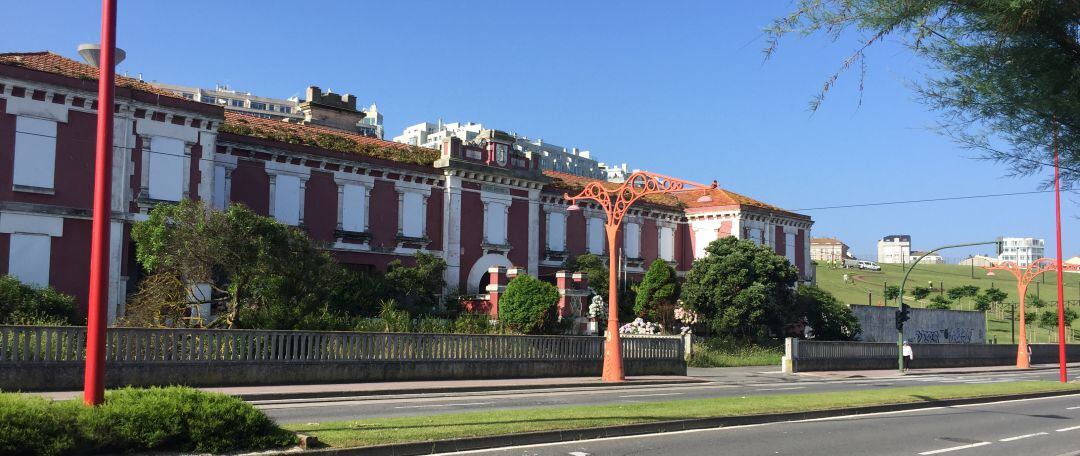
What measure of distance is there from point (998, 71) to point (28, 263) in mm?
26640

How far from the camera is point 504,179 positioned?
42469mm

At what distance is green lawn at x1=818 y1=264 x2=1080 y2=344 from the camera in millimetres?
83250

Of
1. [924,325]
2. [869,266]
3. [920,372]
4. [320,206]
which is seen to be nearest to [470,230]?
[320,206]

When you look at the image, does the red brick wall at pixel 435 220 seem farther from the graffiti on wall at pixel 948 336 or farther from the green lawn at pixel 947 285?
the green lawn at pixel 947 285

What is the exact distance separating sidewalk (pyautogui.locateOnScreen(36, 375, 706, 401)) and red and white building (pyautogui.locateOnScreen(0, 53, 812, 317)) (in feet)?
36.3

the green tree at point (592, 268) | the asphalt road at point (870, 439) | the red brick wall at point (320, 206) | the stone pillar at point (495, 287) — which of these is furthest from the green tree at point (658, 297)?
the asphalt road at point (870, 439)

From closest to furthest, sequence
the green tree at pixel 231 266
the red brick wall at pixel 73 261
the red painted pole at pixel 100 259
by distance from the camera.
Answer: the red painted pole at pixel 100 259 < the green tree at pixel 231 266 < the red brick wall at pixel 73 261

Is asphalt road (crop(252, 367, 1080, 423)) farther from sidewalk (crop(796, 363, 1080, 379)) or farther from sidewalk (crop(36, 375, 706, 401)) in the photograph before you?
sidewalk (crop(796, 363, 1080, 379))

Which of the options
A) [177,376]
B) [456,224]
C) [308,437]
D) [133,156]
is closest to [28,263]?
[133,156]

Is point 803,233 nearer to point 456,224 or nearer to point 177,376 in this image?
point 456,224

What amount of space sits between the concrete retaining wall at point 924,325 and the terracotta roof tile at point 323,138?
2562 cm

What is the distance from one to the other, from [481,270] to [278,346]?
66.6 ft

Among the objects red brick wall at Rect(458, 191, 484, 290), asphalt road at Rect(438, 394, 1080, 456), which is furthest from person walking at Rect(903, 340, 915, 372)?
asphalt road at Rect(438, 394, 1080, 456)

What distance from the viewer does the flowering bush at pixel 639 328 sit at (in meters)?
40.1
